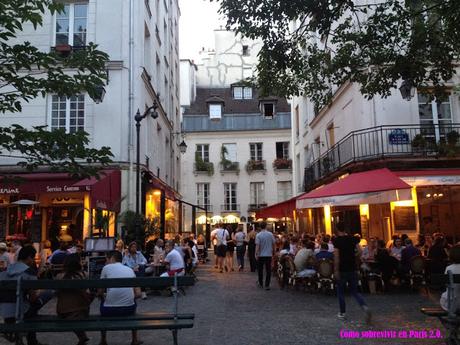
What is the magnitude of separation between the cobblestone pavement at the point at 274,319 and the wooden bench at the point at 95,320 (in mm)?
1000

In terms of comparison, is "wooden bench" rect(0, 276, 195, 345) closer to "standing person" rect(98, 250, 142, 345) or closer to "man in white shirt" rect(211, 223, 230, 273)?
"standing person" rect(98, 250, 142, 345)

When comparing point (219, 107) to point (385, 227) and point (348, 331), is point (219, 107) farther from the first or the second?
point (348, 331)

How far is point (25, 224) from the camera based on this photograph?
53.9 feet

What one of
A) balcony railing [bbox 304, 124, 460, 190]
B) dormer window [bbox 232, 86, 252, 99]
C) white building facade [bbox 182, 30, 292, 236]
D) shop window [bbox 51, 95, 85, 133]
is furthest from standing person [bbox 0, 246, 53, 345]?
dormer window [bbox 232, 86, 252, 99]

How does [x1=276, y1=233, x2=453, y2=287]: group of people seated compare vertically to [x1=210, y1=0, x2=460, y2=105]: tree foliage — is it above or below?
below

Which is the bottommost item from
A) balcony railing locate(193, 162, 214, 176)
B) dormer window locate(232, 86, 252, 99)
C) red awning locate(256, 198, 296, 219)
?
red awning locate(256, 198, 296, 219)

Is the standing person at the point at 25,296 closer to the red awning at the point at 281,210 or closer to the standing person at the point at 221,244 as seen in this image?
the standing person at the point at 221,244

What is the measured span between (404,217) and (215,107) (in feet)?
88.0

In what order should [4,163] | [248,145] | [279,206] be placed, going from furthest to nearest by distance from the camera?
[248,145] → [279,206] → [4,163]

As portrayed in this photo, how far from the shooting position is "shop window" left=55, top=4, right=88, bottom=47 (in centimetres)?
1684

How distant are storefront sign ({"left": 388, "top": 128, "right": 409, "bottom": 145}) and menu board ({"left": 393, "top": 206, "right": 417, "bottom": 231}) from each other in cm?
201

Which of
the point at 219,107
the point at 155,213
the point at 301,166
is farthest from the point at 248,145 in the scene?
the point at 155,213

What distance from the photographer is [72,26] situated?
1695 cm

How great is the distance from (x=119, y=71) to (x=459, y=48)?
1145cm
